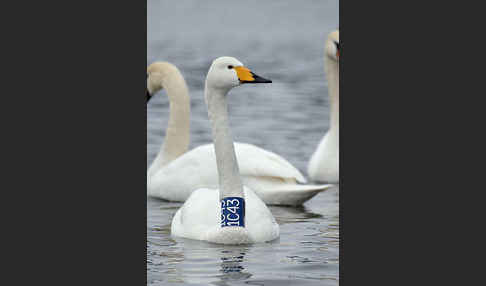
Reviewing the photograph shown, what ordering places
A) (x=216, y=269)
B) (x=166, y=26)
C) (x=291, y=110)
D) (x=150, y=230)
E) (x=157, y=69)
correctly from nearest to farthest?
(x=216, y=269) < (x=166, y=26) < (x=150, y=230) < (x=157, y=69) < (x=291, y=110)

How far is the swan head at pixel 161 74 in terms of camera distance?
14695 millimetres

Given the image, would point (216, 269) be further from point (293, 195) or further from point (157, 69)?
point (157, 69)

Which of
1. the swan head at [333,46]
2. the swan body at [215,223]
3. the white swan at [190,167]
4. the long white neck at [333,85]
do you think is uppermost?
→ the swan head at [333,46]

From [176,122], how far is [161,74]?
0.56 metres

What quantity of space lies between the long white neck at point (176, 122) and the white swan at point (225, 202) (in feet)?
10.7

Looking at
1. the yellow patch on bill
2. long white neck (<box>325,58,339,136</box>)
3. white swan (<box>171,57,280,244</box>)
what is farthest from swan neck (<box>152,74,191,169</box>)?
the yellow patch on bill

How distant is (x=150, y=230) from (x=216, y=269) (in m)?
1.87

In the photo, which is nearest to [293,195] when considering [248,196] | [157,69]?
[248,196]

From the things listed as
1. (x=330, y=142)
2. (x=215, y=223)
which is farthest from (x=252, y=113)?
(x=215, y=223)

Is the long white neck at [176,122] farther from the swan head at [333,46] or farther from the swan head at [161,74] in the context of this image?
the swan head at [333,46]

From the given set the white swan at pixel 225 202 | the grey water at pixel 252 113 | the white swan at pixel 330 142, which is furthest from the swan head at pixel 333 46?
the white swan at pixel 225 202

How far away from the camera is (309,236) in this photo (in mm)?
11430

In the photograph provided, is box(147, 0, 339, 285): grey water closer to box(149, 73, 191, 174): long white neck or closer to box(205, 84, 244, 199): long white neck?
box(149, 73, 191, 174): long white neck

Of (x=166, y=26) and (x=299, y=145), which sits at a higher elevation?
(x=166, y=26)
